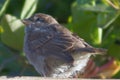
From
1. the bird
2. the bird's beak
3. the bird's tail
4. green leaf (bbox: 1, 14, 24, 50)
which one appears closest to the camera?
the bird's tail

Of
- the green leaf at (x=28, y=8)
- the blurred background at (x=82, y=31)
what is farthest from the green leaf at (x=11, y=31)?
the green leaf at (x=28, y=8)

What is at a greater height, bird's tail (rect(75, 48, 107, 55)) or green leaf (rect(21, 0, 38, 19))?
green leaf (rect(21, 0, 38, 19))

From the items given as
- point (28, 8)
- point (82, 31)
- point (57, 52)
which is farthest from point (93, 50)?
point (28, 8)

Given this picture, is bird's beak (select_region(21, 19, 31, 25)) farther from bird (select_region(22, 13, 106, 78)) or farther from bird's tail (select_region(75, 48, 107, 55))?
bird's tail (select_region(75, 48, 107, 55))

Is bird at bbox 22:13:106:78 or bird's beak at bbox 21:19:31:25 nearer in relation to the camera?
Result: bird at bbox 22:13:106:78

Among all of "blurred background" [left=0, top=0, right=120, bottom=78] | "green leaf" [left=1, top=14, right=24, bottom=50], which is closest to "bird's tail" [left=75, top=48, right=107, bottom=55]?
"blurred background" [left=0, top=0, right=120, bottom=78]

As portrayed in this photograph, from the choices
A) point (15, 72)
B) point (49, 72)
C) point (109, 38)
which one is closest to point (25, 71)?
point (15, 72)
